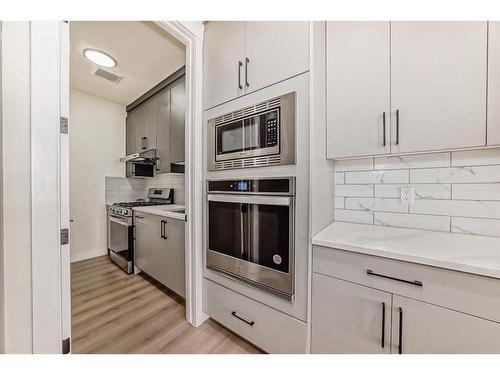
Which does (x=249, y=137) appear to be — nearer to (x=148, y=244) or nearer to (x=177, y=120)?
(x=177, y=120)

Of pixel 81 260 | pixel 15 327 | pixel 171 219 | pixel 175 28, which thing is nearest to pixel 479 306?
pixel 15 327

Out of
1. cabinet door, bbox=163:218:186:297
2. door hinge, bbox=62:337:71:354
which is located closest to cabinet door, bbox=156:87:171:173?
cabinet door, bbox=163:218:186:297

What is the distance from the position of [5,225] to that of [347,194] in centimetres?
179

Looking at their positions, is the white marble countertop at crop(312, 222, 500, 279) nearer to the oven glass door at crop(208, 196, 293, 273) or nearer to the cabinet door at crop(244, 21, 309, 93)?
the oven glass door at crop(208, 196, 293, 273)

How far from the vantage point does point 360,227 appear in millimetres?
1304

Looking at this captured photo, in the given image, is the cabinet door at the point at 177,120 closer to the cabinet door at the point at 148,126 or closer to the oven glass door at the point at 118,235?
the cabinet door at the point at 148,126

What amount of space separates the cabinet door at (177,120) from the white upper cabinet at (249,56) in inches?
30.0

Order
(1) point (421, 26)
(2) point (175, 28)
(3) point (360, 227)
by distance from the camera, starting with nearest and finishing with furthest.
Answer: (1) point (421, 26)
(3) point (360, 227)
(2) point (175, 28)

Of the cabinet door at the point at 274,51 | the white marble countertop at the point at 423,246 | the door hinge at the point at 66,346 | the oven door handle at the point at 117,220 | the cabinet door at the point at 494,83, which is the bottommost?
the door hinge at the point at 66,346

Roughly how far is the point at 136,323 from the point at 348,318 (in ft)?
5.23

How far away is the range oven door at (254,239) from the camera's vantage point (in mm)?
1129

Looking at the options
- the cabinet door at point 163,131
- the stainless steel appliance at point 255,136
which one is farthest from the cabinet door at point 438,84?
the cabinet door at point 163,131
